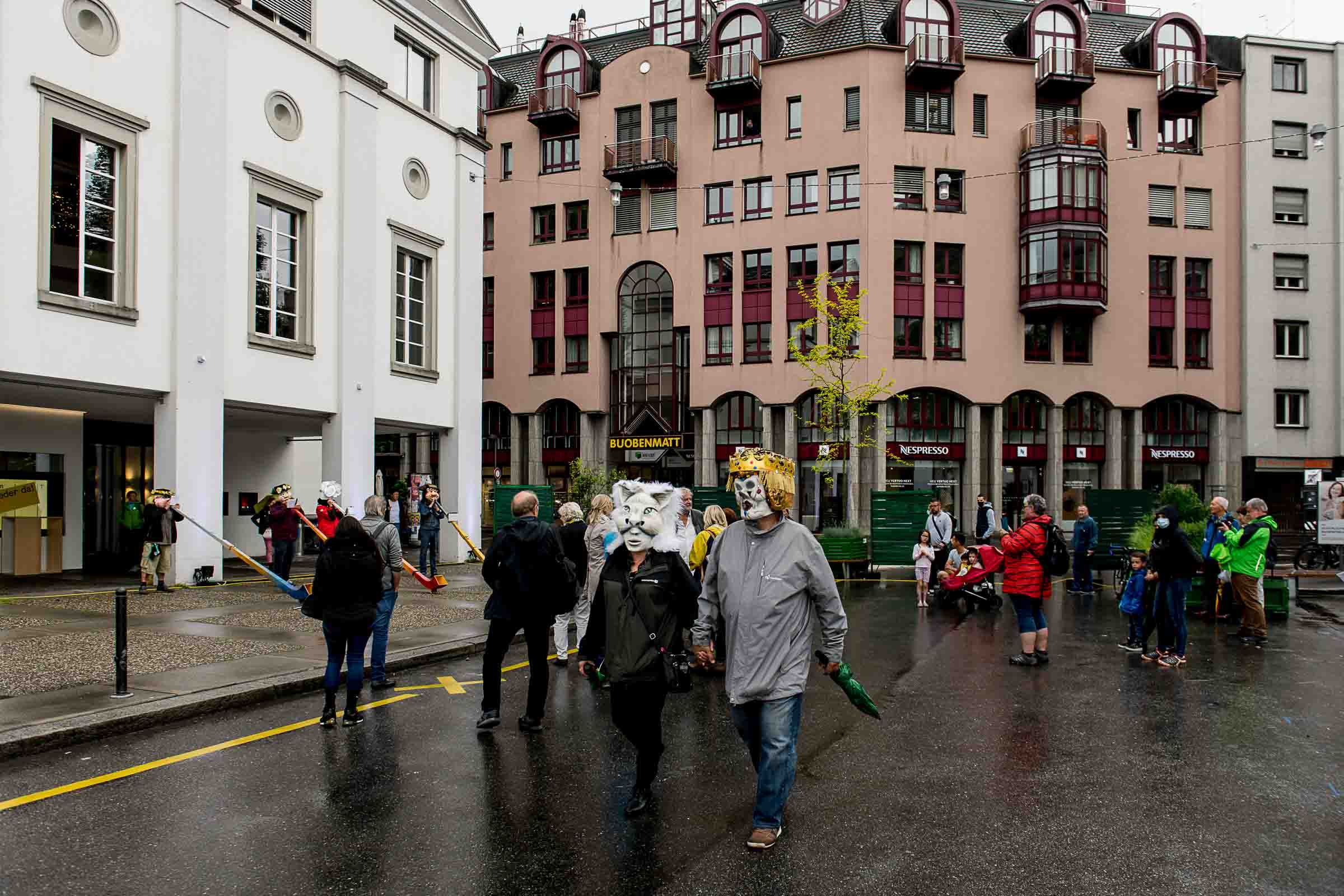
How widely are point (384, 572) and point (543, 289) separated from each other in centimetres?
3918

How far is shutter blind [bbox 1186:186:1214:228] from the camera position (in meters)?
42.4

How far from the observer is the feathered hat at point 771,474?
5.07 meters

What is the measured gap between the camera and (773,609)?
495 centimetres

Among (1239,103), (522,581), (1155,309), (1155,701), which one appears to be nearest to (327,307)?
(522,581)

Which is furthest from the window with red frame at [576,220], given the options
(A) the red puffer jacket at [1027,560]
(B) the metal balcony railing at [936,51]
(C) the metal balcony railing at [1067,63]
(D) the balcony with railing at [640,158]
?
(A) the red puffer jacket at [1027,560]

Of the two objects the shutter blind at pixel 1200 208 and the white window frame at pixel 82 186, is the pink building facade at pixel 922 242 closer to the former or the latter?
the shutter blind at pixel 1200 208

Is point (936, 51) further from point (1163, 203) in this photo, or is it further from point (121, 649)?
point (121, 649)

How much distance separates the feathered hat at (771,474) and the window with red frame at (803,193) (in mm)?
37328

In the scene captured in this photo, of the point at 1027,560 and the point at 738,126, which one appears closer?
the point at 1027,560

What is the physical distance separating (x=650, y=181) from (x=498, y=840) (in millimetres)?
41329

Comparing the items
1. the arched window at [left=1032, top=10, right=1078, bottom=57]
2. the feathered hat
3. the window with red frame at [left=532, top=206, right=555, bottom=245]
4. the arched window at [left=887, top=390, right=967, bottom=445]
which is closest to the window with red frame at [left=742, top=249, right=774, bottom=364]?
the arched window at [left=887, top=390, right=967, bottom=445]

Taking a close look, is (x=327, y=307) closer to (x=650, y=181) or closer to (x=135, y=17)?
(x=135, y=17)

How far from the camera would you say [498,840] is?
4949 mm

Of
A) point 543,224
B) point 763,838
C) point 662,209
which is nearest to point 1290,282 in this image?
point 662,209
